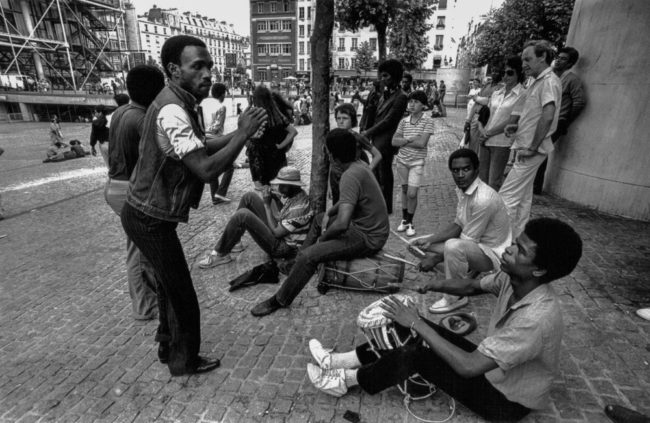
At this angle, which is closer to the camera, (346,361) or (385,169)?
(346,361)

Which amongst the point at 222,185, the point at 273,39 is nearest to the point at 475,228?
the point at 222,185

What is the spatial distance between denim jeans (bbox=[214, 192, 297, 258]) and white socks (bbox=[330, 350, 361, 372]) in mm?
1821

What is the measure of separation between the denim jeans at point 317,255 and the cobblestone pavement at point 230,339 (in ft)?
0.78

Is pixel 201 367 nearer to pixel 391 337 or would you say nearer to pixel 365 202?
pixel 391 337

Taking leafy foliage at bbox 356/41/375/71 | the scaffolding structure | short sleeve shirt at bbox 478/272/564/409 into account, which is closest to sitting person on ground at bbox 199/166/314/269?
short sleeve shirt at bbox 478/272/564/409

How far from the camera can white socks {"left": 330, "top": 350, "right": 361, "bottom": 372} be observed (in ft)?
8.35

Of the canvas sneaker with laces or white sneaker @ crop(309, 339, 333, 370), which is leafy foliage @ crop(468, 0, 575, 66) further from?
white sneaker @ crop(309, 339, 333, 370)

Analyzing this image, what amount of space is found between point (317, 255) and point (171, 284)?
1.33 m

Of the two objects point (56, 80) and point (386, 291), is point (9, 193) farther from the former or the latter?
point (56, 80)

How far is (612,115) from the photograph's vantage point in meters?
5.55

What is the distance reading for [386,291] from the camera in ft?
12.5

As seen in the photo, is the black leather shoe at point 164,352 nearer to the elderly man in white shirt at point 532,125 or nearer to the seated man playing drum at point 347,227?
the seated man playing drum at point 347,227

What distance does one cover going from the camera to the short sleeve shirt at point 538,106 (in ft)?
13.7

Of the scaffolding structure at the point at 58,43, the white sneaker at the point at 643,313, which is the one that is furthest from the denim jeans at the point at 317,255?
the scaffolding structure at the point at 58,43
